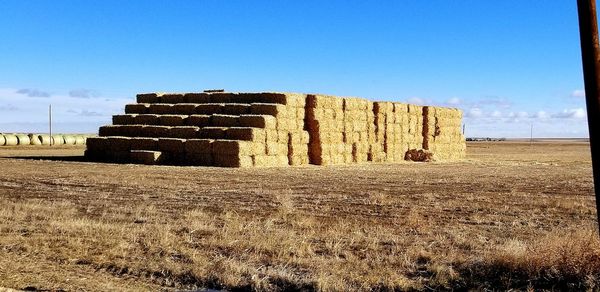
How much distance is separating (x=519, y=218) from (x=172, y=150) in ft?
60.4

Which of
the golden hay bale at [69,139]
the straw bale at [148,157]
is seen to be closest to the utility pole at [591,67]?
the straw bale at [148,157]

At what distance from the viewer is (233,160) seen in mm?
26234

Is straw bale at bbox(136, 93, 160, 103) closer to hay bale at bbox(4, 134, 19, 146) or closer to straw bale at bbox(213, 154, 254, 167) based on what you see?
straw bale at bbox(213, 154, 254, 167)

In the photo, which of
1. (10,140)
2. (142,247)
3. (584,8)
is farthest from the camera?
(10,140)

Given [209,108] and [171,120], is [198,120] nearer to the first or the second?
[209,108]

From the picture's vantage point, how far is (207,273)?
24.7 feet

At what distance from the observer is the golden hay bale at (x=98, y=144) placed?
29997 millimetres

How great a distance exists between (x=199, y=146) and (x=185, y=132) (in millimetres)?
2118

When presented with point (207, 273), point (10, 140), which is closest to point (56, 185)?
point (207, 273)

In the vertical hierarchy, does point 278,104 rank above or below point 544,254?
above

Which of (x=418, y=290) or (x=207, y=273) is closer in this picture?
(x=418, y=290)

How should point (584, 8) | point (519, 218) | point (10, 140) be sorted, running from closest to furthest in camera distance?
point (584, 8) → point (519, 218) → point (10, 140)

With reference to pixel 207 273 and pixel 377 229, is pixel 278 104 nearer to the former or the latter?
pixel 377 229

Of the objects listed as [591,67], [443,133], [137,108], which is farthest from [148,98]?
[591,67]
